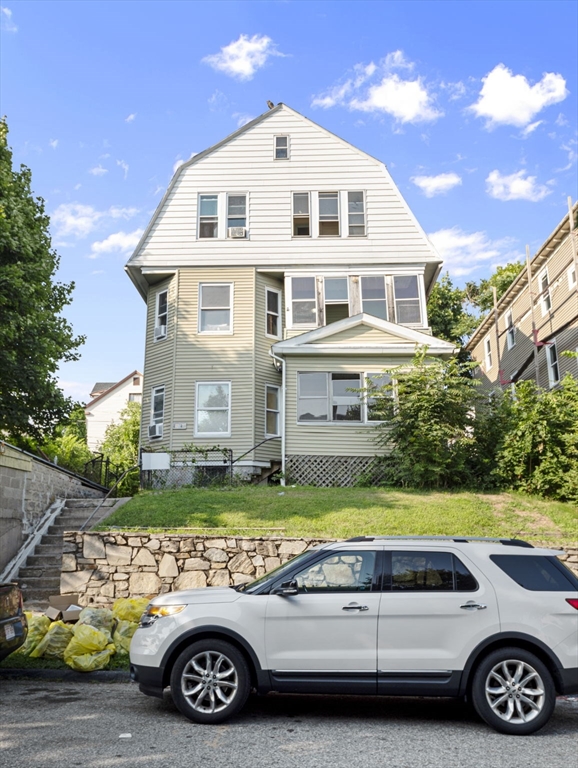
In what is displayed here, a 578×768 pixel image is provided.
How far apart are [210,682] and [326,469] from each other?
1331cm

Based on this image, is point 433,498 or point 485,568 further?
point 433,498

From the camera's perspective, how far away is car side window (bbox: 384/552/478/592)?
20.0 ft

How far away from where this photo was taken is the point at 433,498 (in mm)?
15492

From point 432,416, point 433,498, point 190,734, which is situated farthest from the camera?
point 432,416

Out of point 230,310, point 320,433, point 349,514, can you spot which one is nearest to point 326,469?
point 320,433

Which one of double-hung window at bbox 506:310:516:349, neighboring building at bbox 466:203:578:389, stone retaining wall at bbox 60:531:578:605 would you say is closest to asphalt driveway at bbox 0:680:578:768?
stone retaining wall at bbox 60:531:578:605

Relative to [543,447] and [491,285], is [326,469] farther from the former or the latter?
[491,285]

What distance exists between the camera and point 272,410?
69.7ft

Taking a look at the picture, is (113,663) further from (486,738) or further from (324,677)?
(486,738)

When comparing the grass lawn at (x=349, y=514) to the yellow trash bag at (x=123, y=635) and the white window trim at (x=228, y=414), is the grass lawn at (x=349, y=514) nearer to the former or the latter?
Result: the yellow trash bag at (x=123, y=635)

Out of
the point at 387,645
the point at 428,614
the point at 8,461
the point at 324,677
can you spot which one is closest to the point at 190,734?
the point at 324,677

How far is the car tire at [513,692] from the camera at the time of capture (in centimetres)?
568

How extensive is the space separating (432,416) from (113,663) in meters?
10.7

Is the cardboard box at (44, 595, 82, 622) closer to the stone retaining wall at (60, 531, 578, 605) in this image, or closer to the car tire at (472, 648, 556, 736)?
the stone retaining wall at (60, 531, 578, 605)
